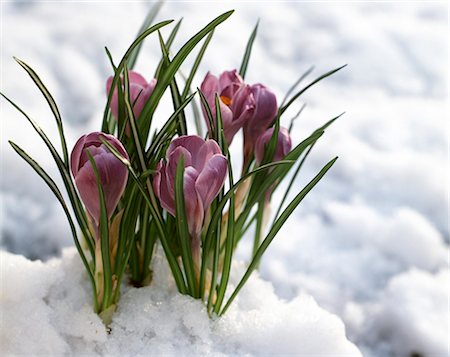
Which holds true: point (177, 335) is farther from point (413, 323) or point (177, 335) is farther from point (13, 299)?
point (413, 323)

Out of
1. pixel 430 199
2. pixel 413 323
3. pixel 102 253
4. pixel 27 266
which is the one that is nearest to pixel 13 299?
pixel 27 266

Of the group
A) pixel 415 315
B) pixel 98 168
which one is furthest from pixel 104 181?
pixel 415 315

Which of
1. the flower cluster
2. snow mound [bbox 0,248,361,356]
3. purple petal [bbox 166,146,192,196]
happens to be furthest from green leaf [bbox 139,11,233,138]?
snow mound [bbox 0,248,361,356]

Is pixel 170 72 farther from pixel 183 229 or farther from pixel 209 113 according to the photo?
pixel 183 229

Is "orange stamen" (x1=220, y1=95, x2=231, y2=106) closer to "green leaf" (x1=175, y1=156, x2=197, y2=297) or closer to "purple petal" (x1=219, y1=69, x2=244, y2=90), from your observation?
"purple petal" (x1=219, y1=69, x2=244, y2=90)

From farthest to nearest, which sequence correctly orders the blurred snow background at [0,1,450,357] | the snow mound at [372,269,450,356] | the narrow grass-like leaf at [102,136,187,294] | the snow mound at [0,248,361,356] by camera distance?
the blurred snow background at [0,1,450,357]
the snow mound at [372,269,450,356]
the snow mound at [0,248,361,356]
the narrow grass-like leaf at [102,136,187,294]

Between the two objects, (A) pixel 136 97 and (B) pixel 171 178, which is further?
(A) pixel 136 97
